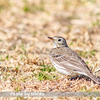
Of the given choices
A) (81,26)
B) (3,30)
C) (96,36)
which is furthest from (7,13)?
(96,36)

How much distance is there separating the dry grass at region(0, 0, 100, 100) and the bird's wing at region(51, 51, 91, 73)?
34 centimetres

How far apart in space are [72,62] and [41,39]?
14.0 feet

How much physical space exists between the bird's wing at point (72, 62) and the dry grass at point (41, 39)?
1.12 feet

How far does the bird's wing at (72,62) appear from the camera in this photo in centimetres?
582

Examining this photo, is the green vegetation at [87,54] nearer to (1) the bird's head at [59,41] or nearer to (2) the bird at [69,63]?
(1) the bird's head at [59,41]

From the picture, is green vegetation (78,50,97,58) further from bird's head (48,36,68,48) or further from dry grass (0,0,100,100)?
bird's head (48,36,68,48)

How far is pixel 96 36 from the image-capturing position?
423 inches

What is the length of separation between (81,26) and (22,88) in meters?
6.88

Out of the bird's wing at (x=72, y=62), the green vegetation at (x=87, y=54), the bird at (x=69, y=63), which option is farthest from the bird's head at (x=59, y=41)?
the green vegetation at (x=87, y=54)

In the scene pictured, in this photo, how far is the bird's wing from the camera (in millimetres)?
5820

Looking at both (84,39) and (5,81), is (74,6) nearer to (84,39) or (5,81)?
(84,39)

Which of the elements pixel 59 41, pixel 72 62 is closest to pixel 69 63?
pixel 72 62

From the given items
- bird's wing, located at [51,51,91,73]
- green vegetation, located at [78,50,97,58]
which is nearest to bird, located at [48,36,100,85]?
bird's wing, located at [51,51,91,73]

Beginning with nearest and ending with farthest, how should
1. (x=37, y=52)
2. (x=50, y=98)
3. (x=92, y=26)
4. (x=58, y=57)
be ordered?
(x=50, y=98), (x=58, y=57), (x=37, y=52), (x=92, y=26)
